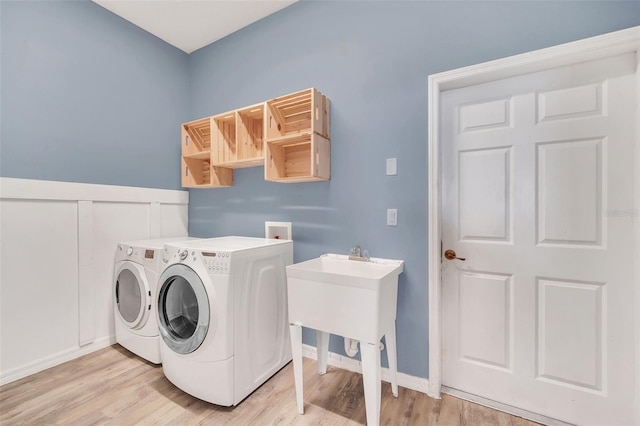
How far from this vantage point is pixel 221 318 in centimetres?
155

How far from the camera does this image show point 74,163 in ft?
6.90

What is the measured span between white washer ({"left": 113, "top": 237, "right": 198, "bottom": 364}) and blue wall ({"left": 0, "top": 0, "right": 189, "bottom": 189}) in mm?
738

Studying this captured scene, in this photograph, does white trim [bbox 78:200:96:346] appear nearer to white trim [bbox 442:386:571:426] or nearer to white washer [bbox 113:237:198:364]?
white washer [bbox 113:237:198:364]

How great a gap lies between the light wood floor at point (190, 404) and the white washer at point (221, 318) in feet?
0.28

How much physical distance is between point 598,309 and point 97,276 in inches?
131

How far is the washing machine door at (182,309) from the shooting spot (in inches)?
62.1

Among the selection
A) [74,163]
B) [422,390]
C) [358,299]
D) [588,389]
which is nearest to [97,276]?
[74,163]

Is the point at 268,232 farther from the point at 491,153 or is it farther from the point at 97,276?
the point at 491,153

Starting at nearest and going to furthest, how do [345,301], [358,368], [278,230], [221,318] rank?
[345,301] → [221,318] → [358,368] → [278,230]

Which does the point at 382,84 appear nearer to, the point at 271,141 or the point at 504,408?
the point at 271,141

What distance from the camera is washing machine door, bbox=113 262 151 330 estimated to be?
2.00 metres

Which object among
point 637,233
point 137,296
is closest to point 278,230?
point 137,296

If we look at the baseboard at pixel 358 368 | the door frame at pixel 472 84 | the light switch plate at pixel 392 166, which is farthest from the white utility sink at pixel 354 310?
the light switch plate at pixel 392 166

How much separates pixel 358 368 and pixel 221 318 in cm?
104
